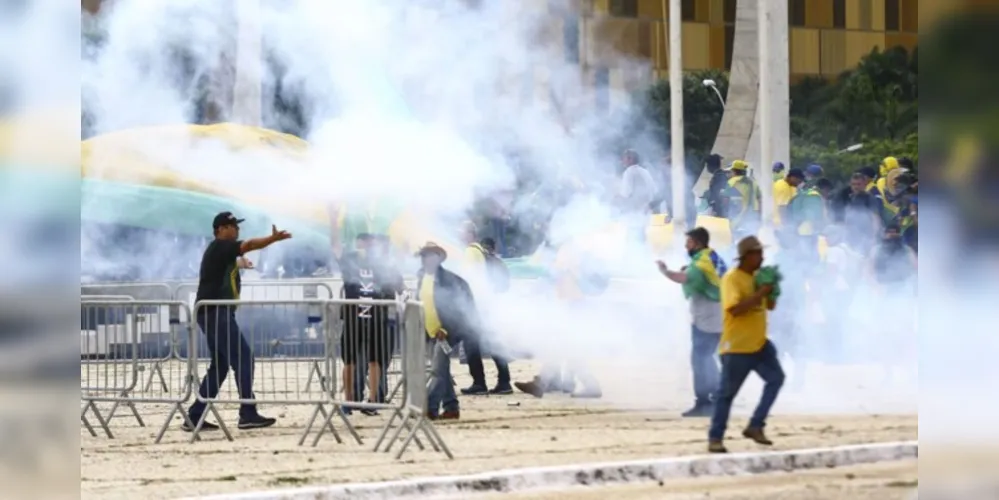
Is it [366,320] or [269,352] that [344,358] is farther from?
[269,352]

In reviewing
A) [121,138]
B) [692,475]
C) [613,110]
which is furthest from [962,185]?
[121,138]

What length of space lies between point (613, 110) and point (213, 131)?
332 cm

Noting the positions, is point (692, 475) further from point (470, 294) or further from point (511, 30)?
point (511, 30)

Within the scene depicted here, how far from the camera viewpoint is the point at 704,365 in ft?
43.2

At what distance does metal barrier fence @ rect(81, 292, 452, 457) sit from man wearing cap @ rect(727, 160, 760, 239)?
3.20 m

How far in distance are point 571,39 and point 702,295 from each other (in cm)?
359

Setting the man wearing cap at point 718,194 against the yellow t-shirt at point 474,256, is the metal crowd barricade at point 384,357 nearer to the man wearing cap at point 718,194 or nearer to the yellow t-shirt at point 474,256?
Answer: the yellow t-shirt at point 474,256

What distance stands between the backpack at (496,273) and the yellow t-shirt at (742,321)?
11.7 feet

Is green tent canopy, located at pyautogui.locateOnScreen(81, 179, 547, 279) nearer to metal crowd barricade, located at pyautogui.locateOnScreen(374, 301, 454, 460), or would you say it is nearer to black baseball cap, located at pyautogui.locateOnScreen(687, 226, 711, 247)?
black baseball cap, located at pyautogui.locateOnScreen(687, 226, 711, 247)

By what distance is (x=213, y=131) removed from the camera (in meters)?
15.6

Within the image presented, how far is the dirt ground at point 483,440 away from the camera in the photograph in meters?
10.7

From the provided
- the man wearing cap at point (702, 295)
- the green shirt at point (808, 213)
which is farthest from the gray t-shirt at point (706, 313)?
the green shirt at point (808, 213)

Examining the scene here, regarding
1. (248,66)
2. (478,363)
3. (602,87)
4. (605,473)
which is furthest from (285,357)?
(602,87)

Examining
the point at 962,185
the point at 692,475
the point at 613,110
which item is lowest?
the point at 692,475
